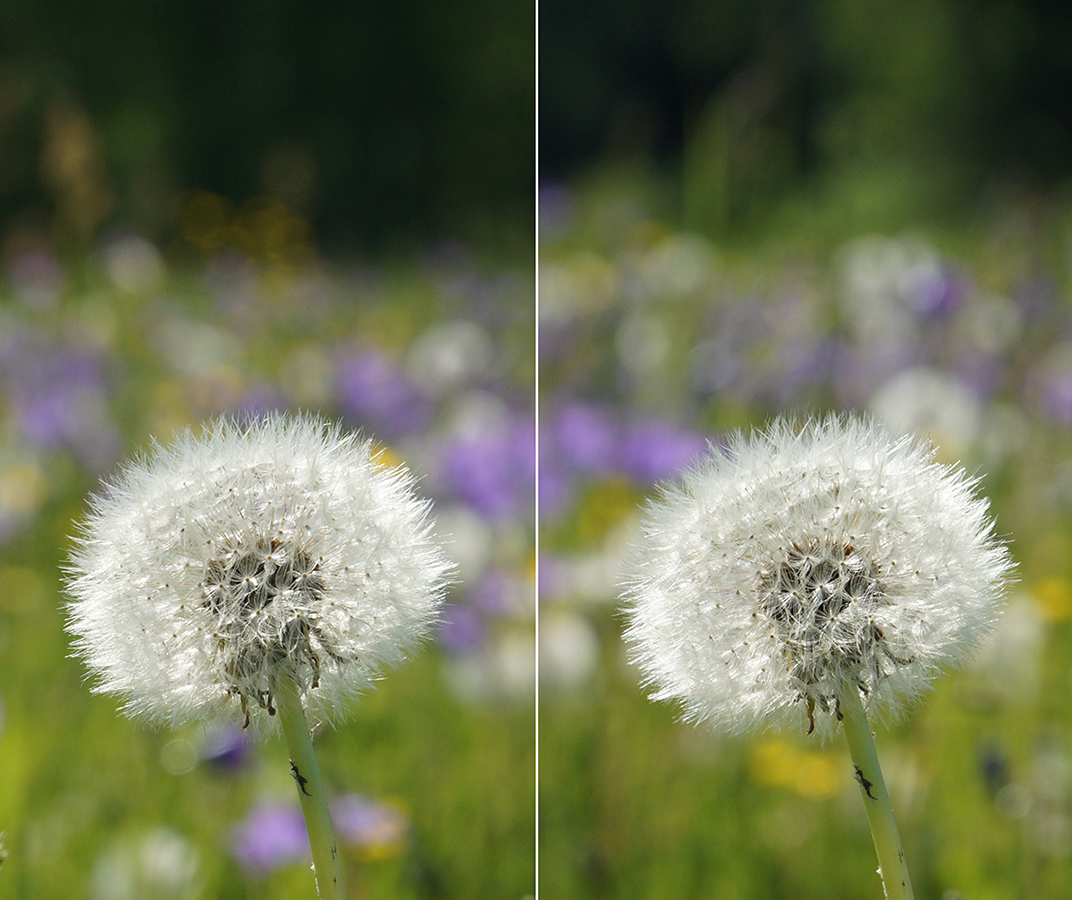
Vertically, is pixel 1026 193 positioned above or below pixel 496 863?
above

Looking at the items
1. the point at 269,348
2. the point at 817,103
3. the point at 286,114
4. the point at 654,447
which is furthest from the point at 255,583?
the point at 286,114

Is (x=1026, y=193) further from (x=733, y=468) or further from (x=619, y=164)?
(x=733, y=468)

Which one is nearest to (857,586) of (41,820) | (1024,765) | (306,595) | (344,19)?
(306,595)

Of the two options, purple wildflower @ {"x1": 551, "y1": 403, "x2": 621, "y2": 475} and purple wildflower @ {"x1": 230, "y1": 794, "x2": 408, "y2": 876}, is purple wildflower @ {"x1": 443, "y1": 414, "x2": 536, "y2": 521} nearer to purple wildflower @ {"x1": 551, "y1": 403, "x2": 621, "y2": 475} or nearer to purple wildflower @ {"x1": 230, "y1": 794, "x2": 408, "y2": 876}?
purple wildflower @ {"x1": 551, "y1": 403, "x2": 621, "y2": 475}

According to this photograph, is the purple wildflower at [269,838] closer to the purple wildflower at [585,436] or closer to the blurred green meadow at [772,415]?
A: the blurred green meadow at [772,415]

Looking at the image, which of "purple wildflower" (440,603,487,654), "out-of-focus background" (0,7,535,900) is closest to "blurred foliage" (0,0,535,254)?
"out-of-focus background" (0,7,535,900)

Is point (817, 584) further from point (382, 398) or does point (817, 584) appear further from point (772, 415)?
point (382, 398)
